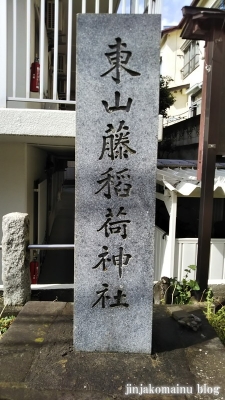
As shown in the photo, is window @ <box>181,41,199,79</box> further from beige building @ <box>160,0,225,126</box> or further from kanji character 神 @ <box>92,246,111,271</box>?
kanji character 神 @ <box>92,246,111,271</box>

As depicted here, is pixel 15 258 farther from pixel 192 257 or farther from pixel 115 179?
pixel 192 257

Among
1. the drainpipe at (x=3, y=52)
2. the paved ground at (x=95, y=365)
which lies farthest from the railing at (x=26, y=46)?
the paved ground at (x=95, y=365)

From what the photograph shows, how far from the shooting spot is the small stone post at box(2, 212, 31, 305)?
4078mm

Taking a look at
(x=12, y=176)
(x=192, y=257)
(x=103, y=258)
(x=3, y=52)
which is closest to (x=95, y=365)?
(x=103, y=258)

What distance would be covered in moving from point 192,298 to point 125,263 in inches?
92.9

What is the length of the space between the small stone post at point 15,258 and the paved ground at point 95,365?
71 cm

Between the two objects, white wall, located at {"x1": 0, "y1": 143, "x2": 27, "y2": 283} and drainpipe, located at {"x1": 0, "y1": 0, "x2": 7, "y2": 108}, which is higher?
drainpipe, located at {"x1": 0, "y1": 0, "x2": 7, "y2": 108}

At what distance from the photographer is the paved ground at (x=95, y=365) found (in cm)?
249

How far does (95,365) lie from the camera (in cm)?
280

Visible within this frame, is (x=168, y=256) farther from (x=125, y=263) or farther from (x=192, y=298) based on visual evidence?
(x=125, y=263)

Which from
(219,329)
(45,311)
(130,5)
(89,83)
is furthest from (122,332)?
(130,5)

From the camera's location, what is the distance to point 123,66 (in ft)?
9.14

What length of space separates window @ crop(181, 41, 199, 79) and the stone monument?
1692 centimetres

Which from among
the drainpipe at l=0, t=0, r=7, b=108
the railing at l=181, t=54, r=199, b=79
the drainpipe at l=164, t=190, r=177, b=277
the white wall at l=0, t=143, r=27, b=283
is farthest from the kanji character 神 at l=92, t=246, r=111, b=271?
the railing at l=181, t=54, r=199, b=79
